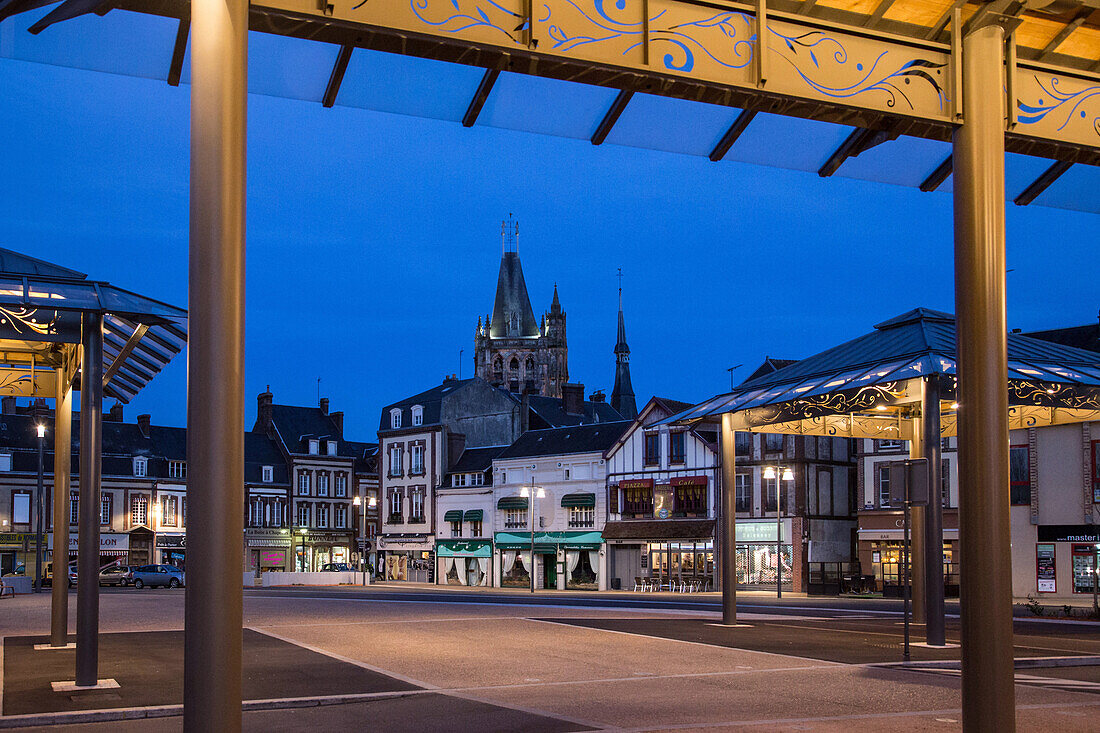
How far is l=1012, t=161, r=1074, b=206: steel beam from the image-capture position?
8648 millimetres

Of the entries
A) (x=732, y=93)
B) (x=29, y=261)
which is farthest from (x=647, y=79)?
(x=29, y=261)

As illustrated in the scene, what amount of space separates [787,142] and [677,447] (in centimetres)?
5247

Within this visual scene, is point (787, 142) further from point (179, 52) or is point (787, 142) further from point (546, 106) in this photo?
point (179, 52)

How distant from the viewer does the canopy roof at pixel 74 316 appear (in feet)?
46.4

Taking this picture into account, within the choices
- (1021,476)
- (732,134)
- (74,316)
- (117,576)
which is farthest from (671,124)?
(117,576)

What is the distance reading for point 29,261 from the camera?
1549 centimetres

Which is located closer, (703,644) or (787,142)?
(787,142)

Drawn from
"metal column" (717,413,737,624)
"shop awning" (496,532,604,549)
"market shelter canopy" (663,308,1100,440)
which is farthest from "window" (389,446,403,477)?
"metal column" (717,413,737,624)

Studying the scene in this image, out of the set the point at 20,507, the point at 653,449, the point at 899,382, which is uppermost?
the point at 899,382

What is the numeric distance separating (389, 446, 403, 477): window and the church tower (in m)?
48.5

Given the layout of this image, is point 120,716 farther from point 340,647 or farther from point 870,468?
point 870,468

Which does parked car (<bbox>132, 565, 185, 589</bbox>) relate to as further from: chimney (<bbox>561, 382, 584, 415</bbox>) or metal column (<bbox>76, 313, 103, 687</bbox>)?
metal column (<bbox>76, 313, 103, 687</bbox>)

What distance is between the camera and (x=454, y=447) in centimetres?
7538

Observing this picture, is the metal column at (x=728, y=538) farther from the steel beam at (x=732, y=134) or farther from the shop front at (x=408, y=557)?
the shop front at (x=408, y=557)
